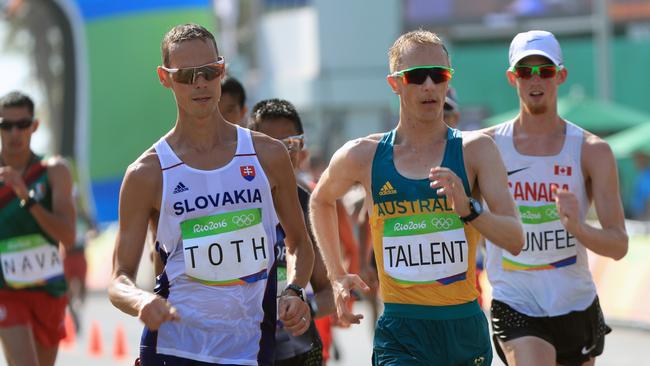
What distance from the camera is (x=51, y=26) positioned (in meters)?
27.6

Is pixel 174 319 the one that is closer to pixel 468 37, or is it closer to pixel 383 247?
pixel 383 247

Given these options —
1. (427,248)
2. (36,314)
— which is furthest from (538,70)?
(36,314)

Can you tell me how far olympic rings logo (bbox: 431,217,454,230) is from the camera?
6.18 m

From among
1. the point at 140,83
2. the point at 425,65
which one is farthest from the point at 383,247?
the point at 140,83

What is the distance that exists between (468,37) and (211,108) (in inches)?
1221

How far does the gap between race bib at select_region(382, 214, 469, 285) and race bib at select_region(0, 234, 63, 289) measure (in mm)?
3507

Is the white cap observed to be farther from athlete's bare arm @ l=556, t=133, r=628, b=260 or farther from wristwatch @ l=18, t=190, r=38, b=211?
wristwatch @ l=18, t=190, r=38, b=211

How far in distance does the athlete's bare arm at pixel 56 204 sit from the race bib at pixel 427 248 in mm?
3119

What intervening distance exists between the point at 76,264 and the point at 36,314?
958cm

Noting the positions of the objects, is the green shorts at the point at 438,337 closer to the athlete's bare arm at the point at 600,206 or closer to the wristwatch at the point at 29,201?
the athlete's bare arm at the point at 600,206

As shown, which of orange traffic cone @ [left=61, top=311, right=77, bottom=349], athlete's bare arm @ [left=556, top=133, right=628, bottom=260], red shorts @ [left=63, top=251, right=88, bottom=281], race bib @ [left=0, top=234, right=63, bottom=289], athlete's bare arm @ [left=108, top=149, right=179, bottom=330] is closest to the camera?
athlete's bare arm @ [left=108, top=149, right=179, bottom=330]

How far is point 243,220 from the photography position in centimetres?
574

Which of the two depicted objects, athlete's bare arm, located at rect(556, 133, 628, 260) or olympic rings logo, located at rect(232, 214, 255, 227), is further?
athlete's bare arm, located at rect(556, 133, 628, 260)

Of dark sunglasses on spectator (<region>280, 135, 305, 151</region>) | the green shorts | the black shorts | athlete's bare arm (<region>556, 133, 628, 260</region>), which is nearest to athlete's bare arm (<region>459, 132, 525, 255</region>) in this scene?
the green shorts
